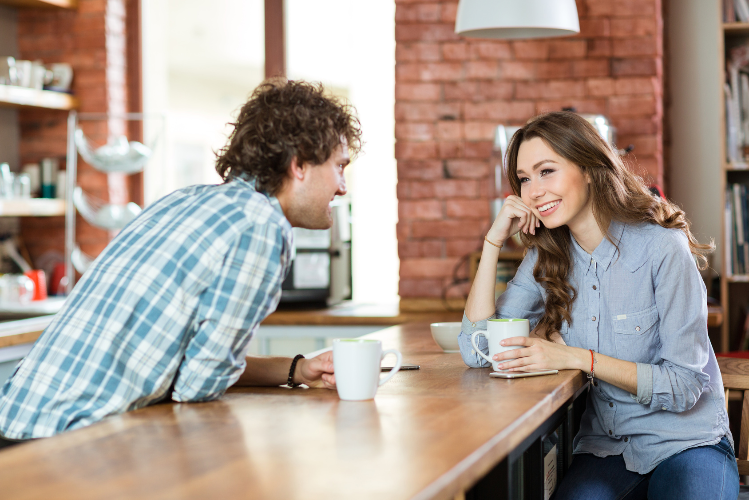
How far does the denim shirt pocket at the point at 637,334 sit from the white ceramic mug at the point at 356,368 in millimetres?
633

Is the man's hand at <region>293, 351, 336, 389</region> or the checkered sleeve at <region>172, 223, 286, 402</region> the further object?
the man's hand at <region>293, 351, 336, 389</region>

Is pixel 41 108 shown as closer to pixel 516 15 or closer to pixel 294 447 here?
pixel 516 15

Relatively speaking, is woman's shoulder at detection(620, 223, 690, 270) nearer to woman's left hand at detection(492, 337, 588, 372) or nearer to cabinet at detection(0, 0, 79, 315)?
woman's left hand at detection(492, 337, 588, 372)

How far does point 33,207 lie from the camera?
3.55 m

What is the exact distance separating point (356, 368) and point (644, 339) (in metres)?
0.70

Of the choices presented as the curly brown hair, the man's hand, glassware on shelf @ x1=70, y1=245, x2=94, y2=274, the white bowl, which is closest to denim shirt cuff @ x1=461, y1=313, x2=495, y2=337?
the white bowl

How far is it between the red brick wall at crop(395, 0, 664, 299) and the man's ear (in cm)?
191

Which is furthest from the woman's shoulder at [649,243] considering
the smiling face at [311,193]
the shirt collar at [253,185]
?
the shirt collar at [253,185]

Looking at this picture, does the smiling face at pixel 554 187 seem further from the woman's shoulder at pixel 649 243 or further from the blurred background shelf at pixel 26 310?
the blurred background shelf at pixel 26 310

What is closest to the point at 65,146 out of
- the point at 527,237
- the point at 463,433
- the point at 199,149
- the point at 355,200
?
the point at 199,149

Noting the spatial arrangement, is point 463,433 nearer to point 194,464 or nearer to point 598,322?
point 194,464

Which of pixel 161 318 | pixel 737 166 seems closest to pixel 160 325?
pixel 161 318

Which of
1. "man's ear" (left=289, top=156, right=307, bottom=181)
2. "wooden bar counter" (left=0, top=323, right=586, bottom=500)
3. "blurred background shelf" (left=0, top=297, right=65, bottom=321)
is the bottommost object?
"wooden bar counter" (left=0, top=323, right=586, bottom=500)

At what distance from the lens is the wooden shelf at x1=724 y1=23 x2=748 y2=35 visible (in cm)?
308
